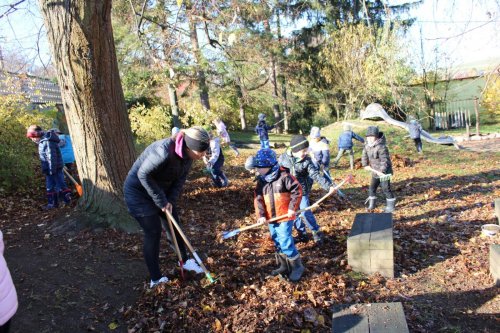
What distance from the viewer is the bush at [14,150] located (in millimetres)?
8234

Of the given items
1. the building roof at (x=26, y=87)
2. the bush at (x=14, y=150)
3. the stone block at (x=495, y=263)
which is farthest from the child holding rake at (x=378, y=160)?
the bush at (x=14, y=150)

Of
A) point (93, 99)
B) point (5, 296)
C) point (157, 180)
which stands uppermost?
point (93, 99)

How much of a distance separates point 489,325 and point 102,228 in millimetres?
4815

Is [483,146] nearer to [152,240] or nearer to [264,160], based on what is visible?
[264,160]

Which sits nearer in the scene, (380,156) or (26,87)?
(380,156)

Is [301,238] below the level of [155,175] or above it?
below

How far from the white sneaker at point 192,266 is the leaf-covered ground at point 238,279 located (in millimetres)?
126

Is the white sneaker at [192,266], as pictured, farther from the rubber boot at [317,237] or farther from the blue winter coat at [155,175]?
the rubber boot at [317,237]

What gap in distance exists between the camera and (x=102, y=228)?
5785 millimetres

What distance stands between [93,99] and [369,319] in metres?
4.39

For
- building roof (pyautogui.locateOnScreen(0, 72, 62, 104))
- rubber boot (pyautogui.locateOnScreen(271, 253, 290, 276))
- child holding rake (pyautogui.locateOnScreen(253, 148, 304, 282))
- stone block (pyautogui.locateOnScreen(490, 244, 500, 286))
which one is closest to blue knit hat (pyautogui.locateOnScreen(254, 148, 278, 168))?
child holding rake (pyautogui.locateOnScreen(253, 148, 304, 282))

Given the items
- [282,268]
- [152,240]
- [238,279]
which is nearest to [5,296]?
[152,240]

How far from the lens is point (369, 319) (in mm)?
3184

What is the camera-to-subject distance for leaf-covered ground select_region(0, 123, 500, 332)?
12.5 feet
